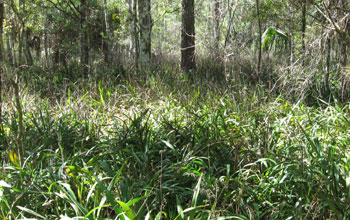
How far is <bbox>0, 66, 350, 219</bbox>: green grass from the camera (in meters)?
2.26

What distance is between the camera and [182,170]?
2.73 m

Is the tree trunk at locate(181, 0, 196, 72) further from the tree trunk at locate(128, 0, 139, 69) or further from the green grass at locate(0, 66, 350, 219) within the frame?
the green grass at locate(0, 66, 350, 219)

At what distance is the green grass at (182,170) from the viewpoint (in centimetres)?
226

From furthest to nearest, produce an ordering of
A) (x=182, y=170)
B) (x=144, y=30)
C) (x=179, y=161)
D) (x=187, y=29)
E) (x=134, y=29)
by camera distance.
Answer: (x=134, y=29) → (x=187, y=29) → (x=144, y=30) → (x=179, y=161) → (x=182, y=170)

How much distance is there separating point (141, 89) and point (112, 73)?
6.06 feet

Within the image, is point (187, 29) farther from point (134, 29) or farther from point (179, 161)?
point (179, 161)

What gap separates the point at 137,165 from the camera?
308 cm

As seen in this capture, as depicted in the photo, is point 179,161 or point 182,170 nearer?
point 182,170

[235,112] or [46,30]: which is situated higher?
[46,30]

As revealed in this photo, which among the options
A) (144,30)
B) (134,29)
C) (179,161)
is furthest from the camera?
(134,29)

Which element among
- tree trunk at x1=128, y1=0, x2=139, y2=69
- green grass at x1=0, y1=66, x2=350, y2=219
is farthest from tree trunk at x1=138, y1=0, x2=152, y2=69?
green grass at x1=0, y1=66, x2=350, y2=219

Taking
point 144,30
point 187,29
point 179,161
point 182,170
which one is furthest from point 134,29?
point 182,170

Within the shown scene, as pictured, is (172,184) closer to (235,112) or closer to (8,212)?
(8,212)

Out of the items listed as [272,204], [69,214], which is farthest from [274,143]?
[69,214]
